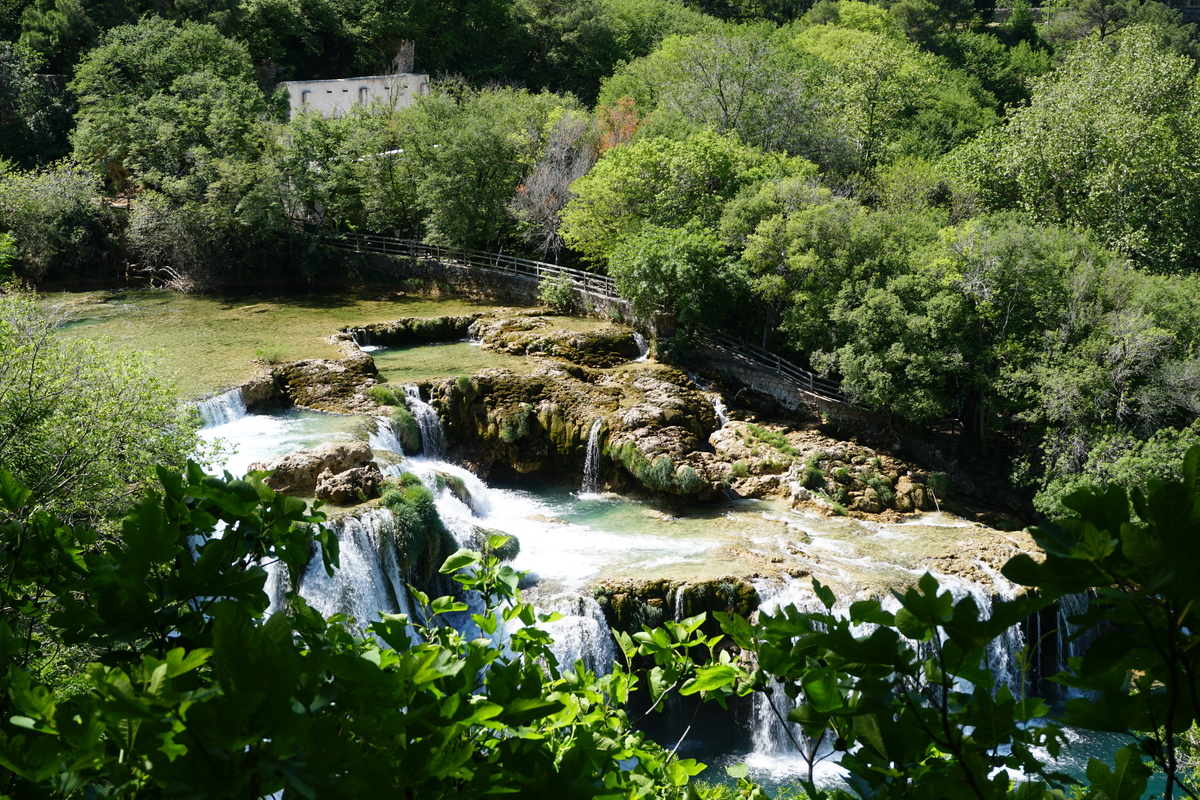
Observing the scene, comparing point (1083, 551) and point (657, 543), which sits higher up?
point (1083, 551)

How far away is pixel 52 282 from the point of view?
95.6 ft

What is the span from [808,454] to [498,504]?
7.13 metres

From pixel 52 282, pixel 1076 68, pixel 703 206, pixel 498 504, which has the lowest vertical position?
pixel 498 504

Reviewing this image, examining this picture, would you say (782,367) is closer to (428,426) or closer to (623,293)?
(623,293)

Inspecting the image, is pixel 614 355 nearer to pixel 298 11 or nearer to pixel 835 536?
pixel 835 536

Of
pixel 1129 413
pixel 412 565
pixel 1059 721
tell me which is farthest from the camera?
pixel 1129 413

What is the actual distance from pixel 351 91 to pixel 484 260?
15.0 m

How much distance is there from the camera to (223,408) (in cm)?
1839

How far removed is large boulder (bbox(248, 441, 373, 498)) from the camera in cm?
1499

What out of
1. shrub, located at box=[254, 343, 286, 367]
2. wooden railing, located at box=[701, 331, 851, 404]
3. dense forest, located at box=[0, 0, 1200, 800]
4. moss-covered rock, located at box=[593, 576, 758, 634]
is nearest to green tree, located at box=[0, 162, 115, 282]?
dense forest, located at box=[0, 0, 1200, 800]

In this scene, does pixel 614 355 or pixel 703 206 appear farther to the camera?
pixel 703 206

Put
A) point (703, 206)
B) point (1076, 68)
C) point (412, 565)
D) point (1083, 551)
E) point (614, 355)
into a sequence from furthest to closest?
point (1076, 68), point (703, 206), point (614, 355), point (412, 565), point (1083, 551)

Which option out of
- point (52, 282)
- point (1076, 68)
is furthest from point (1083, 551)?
point (1076, 68)

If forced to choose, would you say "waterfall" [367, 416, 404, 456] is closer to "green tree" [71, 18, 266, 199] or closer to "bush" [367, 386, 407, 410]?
Answer: "bush" [367, 386, 407, 410]
